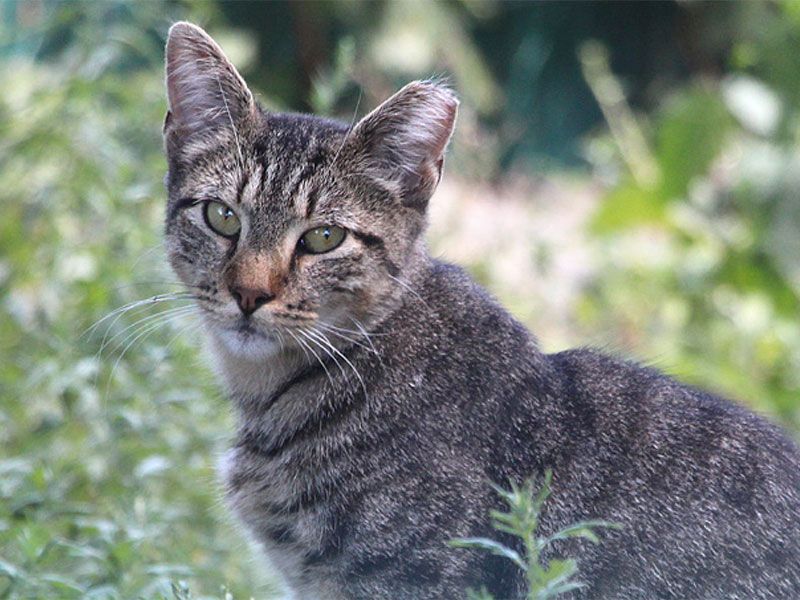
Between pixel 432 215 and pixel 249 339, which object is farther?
pixel 432 215

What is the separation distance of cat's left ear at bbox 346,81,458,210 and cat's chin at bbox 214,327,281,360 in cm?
56

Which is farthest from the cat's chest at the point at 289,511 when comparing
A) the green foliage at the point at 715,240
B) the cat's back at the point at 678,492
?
the green foliage at the point at 715,240

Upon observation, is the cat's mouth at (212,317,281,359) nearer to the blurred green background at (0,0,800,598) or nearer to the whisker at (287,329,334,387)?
the whisker at (287,329,334,387)

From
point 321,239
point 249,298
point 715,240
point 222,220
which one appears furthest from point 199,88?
point 715,240

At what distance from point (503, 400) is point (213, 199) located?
38.3 inches

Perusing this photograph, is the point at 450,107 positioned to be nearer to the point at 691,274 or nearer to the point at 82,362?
the point at 82,362

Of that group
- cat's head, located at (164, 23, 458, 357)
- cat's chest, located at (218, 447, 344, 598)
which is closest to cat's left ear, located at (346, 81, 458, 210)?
cat's head, located at (164, 23, 458, 357)

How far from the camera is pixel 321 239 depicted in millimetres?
3402

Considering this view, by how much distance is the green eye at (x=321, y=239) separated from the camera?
11.1ft

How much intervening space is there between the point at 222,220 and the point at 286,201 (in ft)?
0.64

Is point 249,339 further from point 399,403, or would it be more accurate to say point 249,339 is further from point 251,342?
point 399,403

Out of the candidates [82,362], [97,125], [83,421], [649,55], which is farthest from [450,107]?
[649,55]

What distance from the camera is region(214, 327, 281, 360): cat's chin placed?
11.0 ft

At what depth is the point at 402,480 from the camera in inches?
126
